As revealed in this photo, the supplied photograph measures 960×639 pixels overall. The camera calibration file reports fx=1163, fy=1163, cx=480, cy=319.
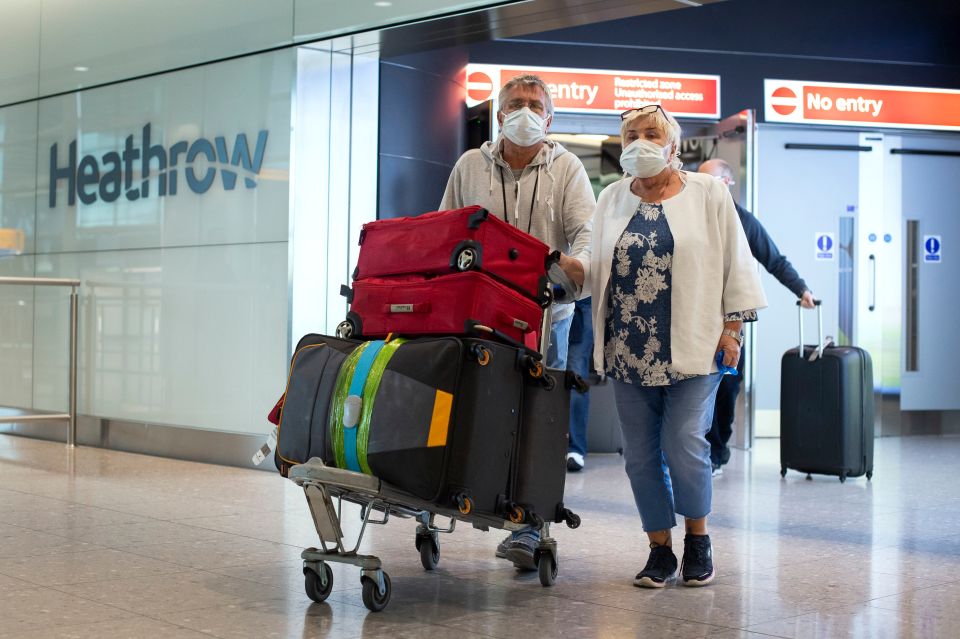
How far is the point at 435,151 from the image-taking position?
738cm

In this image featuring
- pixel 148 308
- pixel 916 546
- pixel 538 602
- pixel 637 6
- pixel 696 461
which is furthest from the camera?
pixel 148 308

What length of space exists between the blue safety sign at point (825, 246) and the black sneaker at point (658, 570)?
6.45 metres

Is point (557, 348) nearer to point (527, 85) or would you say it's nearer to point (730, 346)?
point (730, 346)

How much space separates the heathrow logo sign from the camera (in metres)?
6.55

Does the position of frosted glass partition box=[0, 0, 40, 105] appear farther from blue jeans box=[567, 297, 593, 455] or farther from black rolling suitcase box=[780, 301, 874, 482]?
black rolling suitcase box=[780, 301, 874, 482]

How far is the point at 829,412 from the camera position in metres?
6.11

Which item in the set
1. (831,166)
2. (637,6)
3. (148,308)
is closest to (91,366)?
(148,308)

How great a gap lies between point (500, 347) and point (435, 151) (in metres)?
4.61

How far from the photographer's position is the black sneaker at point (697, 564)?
3.37 m

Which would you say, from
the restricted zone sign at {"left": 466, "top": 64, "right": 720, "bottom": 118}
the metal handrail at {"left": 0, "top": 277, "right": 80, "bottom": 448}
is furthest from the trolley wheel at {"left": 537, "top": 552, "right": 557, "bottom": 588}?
the restricted zone sign at {"left": 466, "top": 64, "right": 720, "bottom": 118}

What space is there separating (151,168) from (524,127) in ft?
13.7

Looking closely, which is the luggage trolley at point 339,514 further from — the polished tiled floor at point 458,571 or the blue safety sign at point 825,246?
the blue safety sign at point 825,246

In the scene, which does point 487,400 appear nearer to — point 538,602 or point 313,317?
point 538,602

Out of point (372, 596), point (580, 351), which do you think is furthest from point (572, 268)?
point (580, 351)
